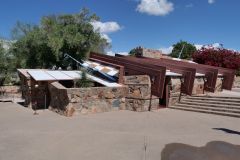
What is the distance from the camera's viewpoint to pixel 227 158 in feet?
24.1

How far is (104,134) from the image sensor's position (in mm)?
9633

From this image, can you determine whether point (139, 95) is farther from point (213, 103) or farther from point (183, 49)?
point (183, 49)

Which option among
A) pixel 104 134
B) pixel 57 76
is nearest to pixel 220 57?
pixel 57 76

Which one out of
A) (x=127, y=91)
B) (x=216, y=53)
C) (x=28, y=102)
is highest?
(x=216, y=53)

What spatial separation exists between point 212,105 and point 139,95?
368 cm

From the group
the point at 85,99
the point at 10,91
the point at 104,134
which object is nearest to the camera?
the point at 104,134

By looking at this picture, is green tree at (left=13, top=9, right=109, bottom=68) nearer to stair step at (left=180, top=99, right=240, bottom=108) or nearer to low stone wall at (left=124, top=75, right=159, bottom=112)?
low stone wall at (left=124, top=75, right=159, bottom=112)

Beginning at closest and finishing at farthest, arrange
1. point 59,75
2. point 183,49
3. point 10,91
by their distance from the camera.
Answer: point 59,75, point 10,91, point 183,49

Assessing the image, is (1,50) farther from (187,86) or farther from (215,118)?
(215,118)

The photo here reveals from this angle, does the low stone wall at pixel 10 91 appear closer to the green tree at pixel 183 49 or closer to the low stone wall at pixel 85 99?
the low stone wall at pixel 85 99

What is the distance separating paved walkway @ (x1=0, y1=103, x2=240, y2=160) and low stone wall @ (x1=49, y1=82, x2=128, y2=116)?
0.49 m

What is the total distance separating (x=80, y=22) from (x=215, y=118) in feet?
40.1

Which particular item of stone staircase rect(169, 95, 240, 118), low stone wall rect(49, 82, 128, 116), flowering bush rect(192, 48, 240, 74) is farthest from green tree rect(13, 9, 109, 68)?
flowering bush rect(192, 48, 240, 74)

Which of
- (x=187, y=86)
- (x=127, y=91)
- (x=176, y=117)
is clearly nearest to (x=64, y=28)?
(x=127, y=91)
